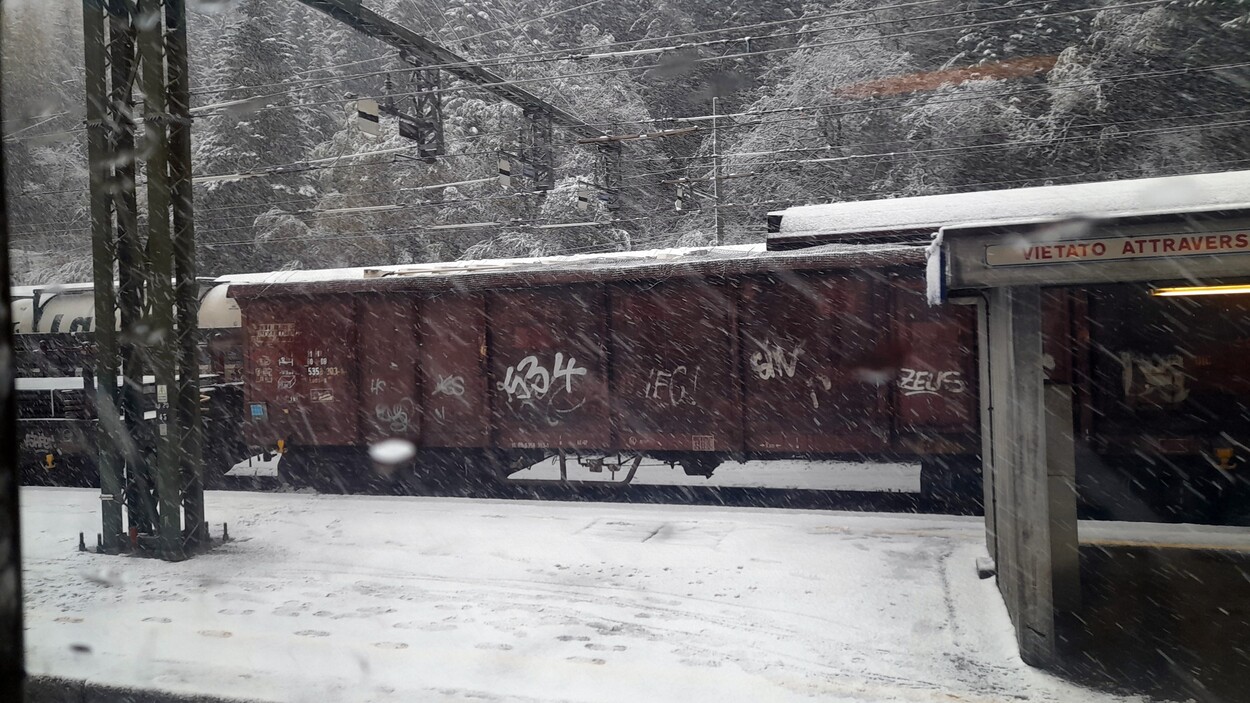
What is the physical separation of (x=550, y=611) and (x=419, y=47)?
1081 centimetres

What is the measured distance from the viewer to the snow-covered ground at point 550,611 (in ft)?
16.4

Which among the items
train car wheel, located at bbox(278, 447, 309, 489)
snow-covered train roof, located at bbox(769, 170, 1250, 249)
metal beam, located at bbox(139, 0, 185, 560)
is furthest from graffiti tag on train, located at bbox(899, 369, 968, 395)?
train car wheel, located at bbox(278, 447, 309, 489)

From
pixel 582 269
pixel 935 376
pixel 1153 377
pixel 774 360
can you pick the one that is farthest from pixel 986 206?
pixel 582 269

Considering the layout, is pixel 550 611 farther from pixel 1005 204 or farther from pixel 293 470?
pixel 293 470

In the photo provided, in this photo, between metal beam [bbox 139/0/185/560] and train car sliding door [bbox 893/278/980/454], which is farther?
train car sliding door [bbox 893/278/980/454]

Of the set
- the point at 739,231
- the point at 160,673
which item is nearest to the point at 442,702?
the point at 160,673

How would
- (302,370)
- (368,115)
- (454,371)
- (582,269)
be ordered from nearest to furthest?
1. (582,269)
2. (454,371)
3. (302,370)
4. (368,115)

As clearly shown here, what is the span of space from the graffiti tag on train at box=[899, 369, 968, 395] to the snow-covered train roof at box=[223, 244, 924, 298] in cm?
127

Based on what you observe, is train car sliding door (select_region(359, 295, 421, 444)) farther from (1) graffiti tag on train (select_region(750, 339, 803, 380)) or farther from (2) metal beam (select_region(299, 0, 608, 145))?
(1) graffiti tag on train (select_region(750, 339, 803, 380))

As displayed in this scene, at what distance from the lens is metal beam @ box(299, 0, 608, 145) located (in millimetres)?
11086

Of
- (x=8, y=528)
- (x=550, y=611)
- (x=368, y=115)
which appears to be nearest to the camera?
(x=8, y=528)

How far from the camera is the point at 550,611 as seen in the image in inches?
246

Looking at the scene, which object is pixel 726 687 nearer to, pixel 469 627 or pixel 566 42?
pixel 469 627

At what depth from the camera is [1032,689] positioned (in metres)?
4.78
